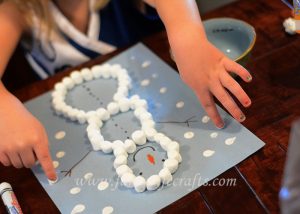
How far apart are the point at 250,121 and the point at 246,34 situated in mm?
171

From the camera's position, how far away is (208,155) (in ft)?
1.82

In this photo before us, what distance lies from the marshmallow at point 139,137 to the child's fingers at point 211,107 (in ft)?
0.34

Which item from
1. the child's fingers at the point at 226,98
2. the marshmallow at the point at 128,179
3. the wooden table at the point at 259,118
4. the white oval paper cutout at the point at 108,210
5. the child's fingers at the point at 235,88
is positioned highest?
the child's fingers at the point at 235,88

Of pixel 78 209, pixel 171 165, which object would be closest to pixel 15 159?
pixel 78 209

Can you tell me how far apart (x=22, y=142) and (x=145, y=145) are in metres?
0.18

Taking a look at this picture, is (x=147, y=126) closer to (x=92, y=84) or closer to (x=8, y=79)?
(x=92, y=84)

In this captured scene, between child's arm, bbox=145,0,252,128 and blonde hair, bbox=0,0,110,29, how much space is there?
31 cm

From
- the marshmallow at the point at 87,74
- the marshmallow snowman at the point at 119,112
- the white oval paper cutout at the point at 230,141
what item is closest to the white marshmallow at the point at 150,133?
the marshmallow snowman at the point at 119,112

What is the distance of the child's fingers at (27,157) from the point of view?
59cm

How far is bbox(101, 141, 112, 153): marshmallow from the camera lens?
0.61 meters

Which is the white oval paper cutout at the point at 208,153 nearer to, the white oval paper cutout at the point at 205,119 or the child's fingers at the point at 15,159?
the white oval paper cutout at the point at 205,119

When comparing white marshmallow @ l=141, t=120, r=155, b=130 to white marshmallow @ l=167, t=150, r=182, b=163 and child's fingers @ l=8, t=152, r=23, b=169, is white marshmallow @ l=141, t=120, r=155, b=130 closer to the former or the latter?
white marshmallow @ l=167, t=150, r=182, b=163

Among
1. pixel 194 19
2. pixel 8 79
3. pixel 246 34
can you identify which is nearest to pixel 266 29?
pixel 246 34

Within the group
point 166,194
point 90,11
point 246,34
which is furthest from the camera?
point 90,11
